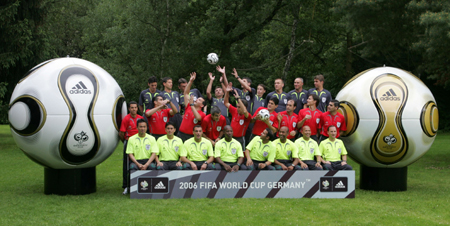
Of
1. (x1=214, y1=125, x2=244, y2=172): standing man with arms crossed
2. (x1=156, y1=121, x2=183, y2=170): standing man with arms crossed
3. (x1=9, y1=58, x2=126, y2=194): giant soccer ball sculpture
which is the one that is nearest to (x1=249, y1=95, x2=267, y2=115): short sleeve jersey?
(x1=214, y1=125, x2=244, y2=172): standing man with arms crossed

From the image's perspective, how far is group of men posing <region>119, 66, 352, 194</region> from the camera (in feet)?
29.1

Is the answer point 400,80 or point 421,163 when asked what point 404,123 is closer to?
point 400,80

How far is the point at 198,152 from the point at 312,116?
266 cm

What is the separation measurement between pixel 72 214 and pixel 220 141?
10.2 feet

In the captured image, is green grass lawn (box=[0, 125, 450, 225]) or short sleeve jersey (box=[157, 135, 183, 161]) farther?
short sleeve jersey (box=[157, 135, 183, 161])

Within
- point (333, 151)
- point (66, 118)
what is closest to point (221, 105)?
point (333, 151)

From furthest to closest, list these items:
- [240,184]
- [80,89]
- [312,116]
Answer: [312,116]
[240,184]
[80,89]

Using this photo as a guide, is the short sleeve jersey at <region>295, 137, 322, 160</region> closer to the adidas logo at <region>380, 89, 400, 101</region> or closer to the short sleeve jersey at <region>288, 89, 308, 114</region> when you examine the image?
the short sleeve jersey at <region>288, 89, 308, 114</region>

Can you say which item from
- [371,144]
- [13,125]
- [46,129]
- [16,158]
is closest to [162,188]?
[46,129]

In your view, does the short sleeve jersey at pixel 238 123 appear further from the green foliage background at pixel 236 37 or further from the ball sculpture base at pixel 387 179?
the green foliage background at pixel 236 37

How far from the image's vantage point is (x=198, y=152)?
8.94 meters

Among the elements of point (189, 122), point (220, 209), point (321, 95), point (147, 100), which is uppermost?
point (321, 95)

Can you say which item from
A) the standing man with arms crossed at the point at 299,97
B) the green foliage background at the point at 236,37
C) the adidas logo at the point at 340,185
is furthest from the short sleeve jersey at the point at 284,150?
the green foliage background at the point at 236,37

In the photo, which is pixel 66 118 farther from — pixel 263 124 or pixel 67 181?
pixel 263 124
